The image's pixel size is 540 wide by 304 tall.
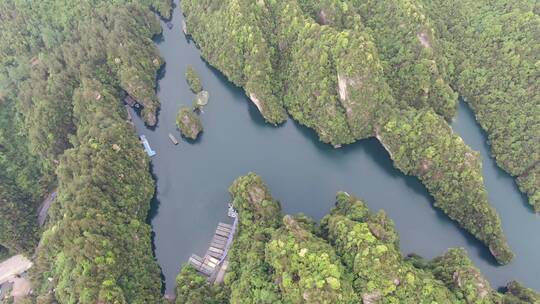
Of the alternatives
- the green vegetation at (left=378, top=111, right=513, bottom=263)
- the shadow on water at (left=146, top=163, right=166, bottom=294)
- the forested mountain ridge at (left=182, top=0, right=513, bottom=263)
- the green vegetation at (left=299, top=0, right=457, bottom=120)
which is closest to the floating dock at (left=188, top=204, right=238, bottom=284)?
the shadow on water at (left=146, top=163, right=166, bottom=294)

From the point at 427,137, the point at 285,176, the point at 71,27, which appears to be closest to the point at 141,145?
the point at 285,176

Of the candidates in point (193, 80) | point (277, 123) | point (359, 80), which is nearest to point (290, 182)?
point (277, 123)

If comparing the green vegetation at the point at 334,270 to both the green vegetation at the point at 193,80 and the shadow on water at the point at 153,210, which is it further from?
the green vegetation at the point at 193,80

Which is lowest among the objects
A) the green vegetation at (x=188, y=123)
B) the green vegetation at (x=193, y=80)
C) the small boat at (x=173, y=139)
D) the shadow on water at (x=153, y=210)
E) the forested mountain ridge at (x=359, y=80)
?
the shadow on water at (x=153, y=210)

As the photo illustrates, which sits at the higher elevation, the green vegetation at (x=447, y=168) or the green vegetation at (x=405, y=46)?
the green vegetation at (x=405, y=46)

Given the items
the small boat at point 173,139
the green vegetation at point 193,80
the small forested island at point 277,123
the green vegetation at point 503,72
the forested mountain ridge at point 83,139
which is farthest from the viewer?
the green vegetation at point 193,80

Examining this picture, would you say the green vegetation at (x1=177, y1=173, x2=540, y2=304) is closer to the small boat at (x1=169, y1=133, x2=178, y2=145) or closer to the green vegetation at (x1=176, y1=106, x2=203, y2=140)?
the green vegetation at (x1=176, y1=106, x2=203, y2=140)

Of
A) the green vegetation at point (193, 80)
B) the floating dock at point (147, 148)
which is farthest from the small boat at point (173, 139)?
the green vegetation at point (193, 80)
